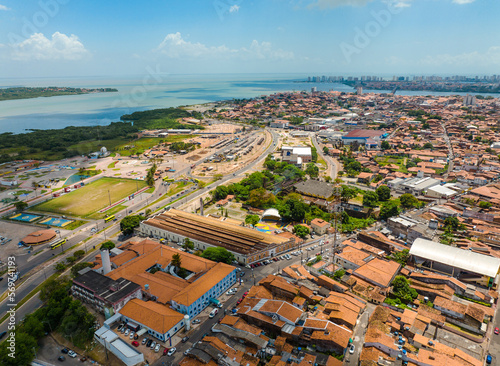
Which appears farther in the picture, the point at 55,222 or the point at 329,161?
the point at 329,161

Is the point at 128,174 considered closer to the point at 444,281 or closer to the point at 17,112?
the point at 444,281

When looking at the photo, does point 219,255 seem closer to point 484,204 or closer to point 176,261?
point 176,261

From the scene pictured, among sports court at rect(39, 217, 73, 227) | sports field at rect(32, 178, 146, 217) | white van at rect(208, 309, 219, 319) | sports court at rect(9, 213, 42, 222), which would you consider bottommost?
white van at rect(208, 309, 219, 319)

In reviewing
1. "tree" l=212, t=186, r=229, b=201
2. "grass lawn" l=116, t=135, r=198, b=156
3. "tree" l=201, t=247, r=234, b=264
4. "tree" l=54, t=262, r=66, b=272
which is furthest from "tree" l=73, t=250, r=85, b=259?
"grass lawn" l=116, t=135, r=198, b=156

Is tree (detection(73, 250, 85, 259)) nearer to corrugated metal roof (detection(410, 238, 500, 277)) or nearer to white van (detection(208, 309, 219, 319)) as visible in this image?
white van (detection(208, 309, 219, 319))

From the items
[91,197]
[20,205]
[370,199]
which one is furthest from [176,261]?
[20,205]

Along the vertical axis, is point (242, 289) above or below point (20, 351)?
below

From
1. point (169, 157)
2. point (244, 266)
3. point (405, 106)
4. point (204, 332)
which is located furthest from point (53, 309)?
point (405, 106)
